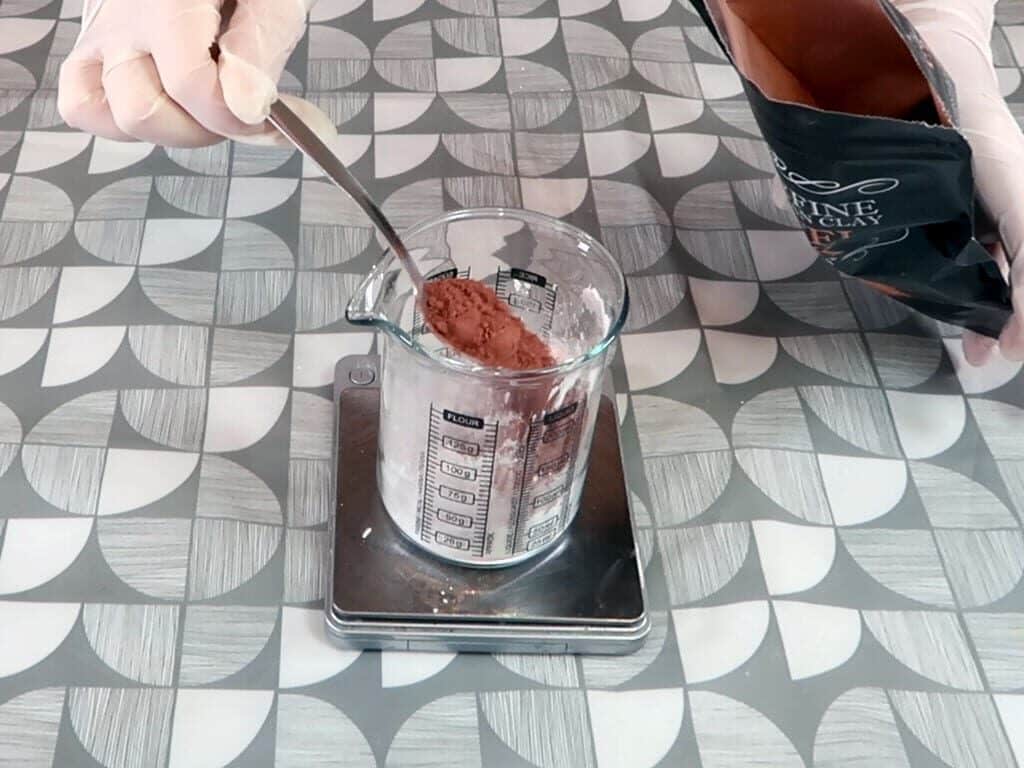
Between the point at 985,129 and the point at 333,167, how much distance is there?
53cm

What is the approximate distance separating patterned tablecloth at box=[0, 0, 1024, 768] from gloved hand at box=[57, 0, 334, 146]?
0.17m

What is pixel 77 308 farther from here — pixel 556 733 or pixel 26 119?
pixel 556 733

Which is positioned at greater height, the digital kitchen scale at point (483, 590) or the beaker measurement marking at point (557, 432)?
the beaker measurement marking at point (557, 432)

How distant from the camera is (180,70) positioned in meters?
0.59

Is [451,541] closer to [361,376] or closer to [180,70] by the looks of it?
[361,376]

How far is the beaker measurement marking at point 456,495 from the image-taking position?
592 millimetres

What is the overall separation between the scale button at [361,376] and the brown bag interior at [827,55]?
0.33 meters

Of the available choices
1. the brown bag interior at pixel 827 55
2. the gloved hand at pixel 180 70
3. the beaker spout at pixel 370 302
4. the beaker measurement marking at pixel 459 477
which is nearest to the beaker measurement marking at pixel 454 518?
Answer: the beaker measurement marking at pixel 459 477

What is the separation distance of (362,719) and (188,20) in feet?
1.34

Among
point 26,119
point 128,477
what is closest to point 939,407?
point 128,477

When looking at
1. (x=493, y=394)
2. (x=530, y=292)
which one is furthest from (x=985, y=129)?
(x=493, y=394)

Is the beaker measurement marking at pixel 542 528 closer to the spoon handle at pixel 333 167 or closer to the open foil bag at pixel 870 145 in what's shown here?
the spoon handle at pixel 333 167

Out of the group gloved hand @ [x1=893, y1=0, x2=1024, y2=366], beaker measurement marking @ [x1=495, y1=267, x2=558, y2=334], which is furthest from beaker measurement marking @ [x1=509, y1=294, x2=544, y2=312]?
gloved hand @ [x1=893, y1=0, x2=1024, y2=366]

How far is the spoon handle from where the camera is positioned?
57 cm
